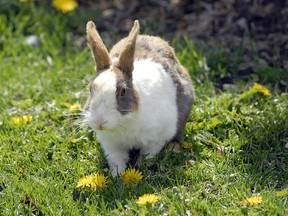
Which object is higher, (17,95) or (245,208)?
(245,208)

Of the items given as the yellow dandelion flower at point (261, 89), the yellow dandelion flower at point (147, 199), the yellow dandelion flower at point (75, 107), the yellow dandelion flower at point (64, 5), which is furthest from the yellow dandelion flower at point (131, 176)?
the yellow dandelion flower at point (64, 5)

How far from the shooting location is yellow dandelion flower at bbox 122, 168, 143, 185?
410 centimetres

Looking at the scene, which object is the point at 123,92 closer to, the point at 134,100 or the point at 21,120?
the point at 134,100

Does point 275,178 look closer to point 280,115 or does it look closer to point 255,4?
point 280,115

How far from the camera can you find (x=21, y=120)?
5.02 meters

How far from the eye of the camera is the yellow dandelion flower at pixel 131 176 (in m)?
4.10

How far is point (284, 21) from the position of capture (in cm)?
621

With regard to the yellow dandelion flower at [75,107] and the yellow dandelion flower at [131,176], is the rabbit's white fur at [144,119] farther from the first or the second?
the yellow dandelion flower at [75,107]

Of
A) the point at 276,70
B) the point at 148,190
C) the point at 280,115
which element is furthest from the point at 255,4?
the point at 148,190

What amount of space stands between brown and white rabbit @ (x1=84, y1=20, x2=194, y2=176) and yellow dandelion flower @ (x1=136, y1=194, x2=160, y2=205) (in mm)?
504

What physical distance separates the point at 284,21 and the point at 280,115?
172cm

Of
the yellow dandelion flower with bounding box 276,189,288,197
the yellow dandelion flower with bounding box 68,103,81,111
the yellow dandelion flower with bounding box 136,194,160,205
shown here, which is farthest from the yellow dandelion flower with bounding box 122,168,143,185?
the yellow dandelion flower with bounding box 68,103,81,111

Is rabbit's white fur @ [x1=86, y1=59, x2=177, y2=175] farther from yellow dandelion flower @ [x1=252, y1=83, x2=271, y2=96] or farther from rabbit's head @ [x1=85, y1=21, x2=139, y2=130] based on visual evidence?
yellow dandelion flower @ [x1=252, y1=83, x2=271, y2=96]

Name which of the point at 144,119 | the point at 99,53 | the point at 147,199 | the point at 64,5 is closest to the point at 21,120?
the point at 99,53
